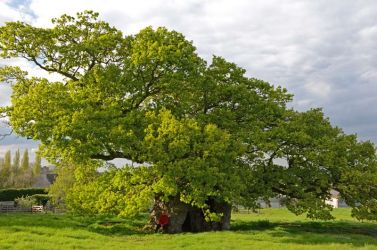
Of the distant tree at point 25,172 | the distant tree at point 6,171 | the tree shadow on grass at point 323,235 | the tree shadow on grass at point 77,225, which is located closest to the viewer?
the tree shadow on grass at point 323,235

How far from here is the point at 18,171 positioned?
110062 millimetres

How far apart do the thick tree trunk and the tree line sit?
225 ft

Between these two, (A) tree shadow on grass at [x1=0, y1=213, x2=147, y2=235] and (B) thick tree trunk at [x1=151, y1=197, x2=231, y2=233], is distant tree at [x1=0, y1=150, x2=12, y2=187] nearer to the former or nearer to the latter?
(A) tree shadow on grass at [x1=0, y1=213, x2=147, y2=235]

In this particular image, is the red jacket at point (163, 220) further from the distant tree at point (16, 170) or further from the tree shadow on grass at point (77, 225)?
the distant tree at point (16, 170)

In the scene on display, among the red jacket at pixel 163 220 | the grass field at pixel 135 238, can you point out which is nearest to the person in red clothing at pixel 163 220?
the red jacket at pixel 163 220

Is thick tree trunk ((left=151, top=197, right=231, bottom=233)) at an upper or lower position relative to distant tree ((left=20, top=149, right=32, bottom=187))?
lower

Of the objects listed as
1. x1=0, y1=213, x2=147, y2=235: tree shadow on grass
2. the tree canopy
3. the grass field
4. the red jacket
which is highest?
the tree canopy

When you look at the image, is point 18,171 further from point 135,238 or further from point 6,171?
point 135,238

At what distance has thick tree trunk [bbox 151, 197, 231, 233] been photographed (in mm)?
33562

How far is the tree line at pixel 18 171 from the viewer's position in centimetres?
9975

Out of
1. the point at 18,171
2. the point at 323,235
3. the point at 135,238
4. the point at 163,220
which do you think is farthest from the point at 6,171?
the point at 323,235

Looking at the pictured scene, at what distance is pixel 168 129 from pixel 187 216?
919 centimetres

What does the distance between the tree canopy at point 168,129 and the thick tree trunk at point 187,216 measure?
2.83 feet

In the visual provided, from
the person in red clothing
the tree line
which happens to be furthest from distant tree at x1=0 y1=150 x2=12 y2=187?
the person in red clothing
